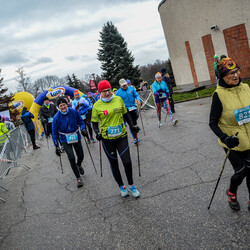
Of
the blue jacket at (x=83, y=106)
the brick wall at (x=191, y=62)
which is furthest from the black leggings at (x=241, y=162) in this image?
the brick wall at (x=191, y=62)

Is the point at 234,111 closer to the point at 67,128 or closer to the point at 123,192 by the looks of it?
the point at 123,192

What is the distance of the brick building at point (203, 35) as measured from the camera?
1633 cm

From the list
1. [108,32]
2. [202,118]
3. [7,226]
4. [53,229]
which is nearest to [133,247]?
[53,229]

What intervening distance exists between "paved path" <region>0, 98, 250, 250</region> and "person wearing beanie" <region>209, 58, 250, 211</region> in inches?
31.0

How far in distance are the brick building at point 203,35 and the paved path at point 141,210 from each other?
1284 centimetres

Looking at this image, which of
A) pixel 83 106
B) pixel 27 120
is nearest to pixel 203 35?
pixel 83 106

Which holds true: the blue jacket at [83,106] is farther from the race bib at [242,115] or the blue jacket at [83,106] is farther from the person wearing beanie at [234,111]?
the race bib at [242,115]

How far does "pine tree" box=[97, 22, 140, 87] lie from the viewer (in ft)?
119

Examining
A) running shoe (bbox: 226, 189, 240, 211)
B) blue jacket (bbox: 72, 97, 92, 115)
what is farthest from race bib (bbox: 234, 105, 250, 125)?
blue jacket (bbox: 72, 97, 92, 115)

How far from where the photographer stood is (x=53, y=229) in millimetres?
3791

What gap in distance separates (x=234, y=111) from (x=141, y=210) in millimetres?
2037

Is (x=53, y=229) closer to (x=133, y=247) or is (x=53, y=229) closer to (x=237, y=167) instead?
(x=133, y=247)

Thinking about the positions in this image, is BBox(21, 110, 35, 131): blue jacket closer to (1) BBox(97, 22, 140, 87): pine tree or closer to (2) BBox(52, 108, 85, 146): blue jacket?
(2) BBox(52, 108, 85, 146): blue jacket

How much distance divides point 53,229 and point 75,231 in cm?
44
